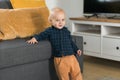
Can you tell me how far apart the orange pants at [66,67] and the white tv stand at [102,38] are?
81 cm

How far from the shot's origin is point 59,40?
6.33ft

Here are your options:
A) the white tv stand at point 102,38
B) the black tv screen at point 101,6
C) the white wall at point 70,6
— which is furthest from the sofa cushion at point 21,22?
the white wall at point 70,6

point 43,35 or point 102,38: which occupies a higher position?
point 43,35

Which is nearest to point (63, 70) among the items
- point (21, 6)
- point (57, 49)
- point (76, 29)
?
point (57, 49)

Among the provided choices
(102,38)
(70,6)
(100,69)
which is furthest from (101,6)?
(100,69)

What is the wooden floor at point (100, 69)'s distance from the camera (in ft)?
7.84

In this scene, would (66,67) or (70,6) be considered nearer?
(66,67)

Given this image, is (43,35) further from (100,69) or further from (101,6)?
(101,6)

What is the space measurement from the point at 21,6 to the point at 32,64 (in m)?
0.85

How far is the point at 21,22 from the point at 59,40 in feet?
1.68

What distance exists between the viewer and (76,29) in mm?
3082

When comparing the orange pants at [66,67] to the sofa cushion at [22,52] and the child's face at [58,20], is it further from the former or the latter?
the child's face at [58,20]

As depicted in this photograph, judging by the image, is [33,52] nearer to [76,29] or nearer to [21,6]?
[21,6]

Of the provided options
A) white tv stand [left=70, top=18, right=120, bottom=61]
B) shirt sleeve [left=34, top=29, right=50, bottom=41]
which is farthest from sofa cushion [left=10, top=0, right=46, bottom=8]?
shirt sleeve [left=34, top=29, right=50, bottom=41]
